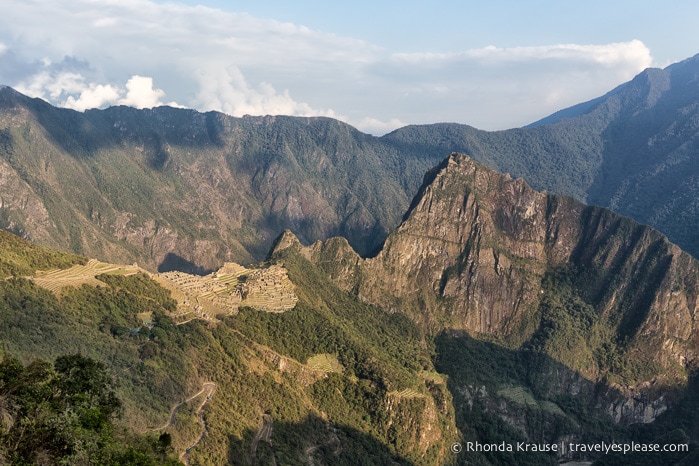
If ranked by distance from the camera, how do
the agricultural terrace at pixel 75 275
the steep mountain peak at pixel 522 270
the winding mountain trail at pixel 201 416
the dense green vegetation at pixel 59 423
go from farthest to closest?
the steep mountain peak at pixel 522 270, the agricultural terrace at pixel 75 275, the winding mountain trail at pixel 201 416, the dense green vegetation at pixel 59 423

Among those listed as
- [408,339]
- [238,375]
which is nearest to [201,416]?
[238,375]

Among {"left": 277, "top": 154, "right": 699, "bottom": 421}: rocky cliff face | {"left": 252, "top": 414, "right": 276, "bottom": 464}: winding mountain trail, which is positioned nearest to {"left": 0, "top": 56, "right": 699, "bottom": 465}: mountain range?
{"left": 252, "top": 414, "right": 276, "bottom": 464}: winding mountain trail

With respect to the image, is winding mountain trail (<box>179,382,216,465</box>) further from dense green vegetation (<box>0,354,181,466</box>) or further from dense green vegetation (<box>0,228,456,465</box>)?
dense green vegetation (<box>0,354,181,466</box>)

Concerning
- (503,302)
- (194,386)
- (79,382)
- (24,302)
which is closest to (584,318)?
(503,302)

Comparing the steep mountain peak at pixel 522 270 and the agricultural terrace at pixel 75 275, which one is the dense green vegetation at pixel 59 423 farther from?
the steep mountain peak at pixel 522 270

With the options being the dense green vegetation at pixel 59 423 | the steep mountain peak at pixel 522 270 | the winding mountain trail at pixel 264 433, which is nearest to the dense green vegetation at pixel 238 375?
the winding mountain trail at pixel 264 433

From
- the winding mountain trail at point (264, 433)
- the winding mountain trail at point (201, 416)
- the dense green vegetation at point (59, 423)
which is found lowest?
the winding mountain trail at point (264, 433)

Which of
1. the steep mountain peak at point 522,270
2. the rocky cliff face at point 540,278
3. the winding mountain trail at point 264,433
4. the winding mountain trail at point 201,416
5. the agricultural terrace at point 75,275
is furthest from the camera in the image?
the steep mountain peak at point 522,270

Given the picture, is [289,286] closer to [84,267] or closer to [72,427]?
[84,267]
